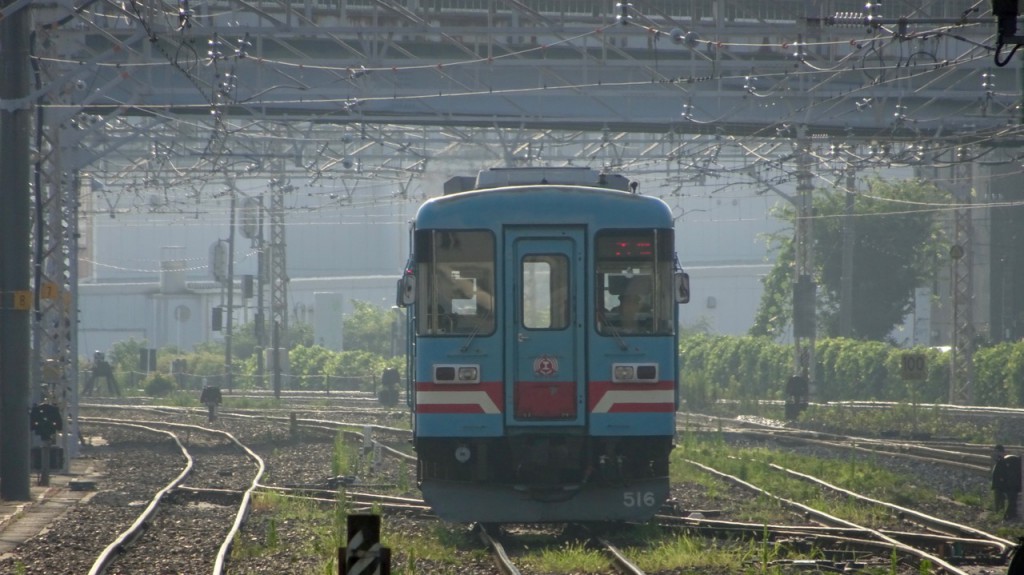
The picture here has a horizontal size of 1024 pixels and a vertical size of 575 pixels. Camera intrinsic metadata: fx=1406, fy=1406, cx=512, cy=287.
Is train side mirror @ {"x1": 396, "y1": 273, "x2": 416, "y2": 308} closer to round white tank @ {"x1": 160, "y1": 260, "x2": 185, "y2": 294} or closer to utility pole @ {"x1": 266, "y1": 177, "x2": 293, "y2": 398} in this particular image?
utility pole @ {"x1": 266, "y1": 177, "x2": 293, "y2": 398}

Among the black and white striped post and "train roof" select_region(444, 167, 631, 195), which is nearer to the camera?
the black and white striped post

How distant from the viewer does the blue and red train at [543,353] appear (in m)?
12.3

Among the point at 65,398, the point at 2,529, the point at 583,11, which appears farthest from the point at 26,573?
the point at 583,11

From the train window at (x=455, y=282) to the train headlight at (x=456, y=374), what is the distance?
0.99ft

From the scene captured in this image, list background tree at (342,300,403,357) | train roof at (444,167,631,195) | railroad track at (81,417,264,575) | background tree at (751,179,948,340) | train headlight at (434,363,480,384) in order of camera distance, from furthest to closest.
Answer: background tree at (342,300,403,357) → background tree at (751,179,948,340) → train roof at (444,167,631,195) → train headlight at (434,363,480,384) → railroad track at (81,417,264,575)

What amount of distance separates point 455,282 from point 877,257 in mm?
40681

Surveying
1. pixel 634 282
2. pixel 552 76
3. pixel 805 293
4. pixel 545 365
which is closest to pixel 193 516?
pixel 545 365

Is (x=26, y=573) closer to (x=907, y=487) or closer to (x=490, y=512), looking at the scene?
(x=490, y=512)

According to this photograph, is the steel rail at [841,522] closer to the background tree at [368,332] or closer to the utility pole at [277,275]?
the utility pole at [277,275]

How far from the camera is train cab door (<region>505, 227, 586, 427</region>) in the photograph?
1241cm

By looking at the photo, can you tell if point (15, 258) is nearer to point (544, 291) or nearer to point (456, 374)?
point (456, 374)

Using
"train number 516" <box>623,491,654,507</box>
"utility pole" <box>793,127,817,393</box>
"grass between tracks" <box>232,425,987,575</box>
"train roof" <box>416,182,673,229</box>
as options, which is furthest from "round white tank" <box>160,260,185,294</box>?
"train number 516" <box>623,491,654,507</box>

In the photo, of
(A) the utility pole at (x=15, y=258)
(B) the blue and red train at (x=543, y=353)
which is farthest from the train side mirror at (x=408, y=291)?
(A) the utility pole at (x=15, y=258)

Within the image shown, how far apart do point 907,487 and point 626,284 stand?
21.2 feet
